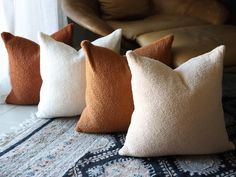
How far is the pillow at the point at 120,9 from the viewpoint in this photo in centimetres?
211

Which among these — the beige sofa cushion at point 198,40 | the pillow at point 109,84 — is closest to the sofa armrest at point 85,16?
the beige sofa cushion at point 198,40

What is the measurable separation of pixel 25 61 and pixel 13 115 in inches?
10.6

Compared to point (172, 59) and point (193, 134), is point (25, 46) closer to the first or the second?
point (172, 59)

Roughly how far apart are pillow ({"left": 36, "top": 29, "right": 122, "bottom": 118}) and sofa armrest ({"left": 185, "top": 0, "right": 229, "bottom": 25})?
2.67 ft

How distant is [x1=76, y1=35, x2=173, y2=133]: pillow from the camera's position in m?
1.33

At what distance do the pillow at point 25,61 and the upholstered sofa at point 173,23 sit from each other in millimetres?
248

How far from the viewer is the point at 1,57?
1843mm

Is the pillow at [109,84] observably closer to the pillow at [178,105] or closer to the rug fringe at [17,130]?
the pillow at [178,105]

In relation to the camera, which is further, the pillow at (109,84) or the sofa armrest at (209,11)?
the sofa armrest at (209,11)

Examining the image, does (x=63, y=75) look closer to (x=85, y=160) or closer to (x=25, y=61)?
(x=25, y=61)

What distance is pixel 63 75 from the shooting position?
4.89 ft

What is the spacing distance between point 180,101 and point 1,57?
1.09 metres

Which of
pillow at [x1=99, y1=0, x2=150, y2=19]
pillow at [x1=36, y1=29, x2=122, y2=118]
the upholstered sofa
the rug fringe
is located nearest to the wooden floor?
the rug fringe

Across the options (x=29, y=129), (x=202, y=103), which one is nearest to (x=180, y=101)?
(x=202, y=103)
